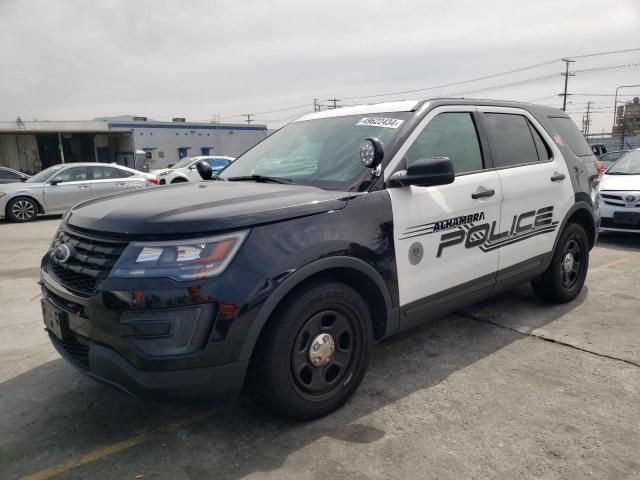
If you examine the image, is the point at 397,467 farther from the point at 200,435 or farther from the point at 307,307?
the point at 200,435

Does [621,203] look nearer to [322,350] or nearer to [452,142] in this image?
[452,142]

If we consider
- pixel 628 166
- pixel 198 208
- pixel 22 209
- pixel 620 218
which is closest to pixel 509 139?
pixel 198 208

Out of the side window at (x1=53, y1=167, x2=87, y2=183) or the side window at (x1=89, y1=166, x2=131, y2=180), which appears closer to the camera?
the side window at (x1=53, y1=167, x2=87, y2=183)

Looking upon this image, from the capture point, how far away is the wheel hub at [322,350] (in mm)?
2693

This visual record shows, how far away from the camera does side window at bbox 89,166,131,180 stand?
12359mm

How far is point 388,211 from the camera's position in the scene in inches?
116

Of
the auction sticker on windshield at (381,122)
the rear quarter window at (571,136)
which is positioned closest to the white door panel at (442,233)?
the auction sticker on windshield at (381,122)

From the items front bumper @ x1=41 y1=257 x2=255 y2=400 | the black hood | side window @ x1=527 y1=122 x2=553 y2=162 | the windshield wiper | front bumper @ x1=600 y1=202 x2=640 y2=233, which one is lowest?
front bumper @ x1=600 y1=202 x2=640 y2=233

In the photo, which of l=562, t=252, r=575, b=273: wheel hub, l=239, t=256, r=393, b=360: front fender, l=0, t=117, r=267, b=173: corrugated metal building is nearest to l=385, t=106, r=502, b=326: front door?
l=239, t=256, r=393, b=360: front fender

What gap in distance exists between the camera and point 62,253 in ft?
8.80

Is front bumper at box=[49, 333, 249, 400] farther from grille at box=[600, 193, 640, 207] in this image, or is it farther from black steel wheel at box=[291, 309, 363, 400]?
grille at box=[600, 193, 640, 207]

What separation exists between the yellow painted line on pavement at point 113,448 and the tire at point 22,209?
10929mm

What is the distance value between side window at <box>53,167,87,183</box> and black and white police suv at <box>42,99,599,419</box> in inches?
372

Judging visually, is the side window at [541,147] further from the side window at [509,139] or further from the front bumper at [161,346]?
the front bumper at [161,346]
